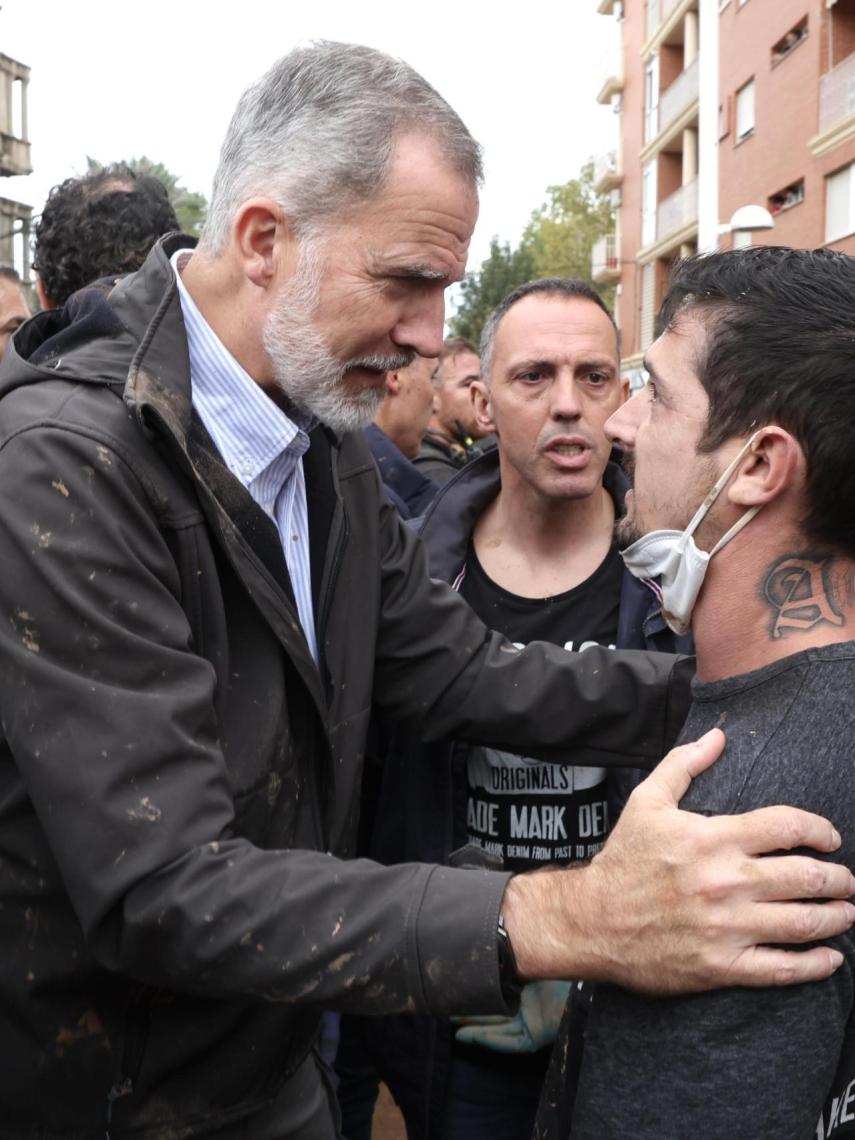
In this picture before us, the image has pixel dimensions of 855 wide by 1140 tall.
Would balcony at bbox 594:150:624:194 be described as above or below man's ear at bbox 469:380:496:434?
above

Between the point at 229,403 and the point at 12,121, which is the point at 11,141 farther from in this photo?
the point at 229,403

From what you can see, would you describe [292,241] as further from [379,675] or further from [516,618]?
Answer: [516,618]

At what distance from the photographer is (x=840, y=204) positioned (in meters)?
20.5

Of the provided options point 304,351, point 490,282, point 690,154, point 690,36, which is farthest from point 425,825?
point 490,282

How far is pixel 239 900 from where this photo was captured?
174cm

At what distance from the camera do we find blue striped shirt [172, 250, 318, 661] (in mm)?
2225

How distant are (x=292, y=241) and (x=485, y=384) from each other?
148 centimetres

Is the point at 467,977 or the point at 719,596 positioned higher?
the point at 719,596

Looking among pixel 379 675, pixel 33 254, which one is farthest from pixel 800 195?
pixel 379 675

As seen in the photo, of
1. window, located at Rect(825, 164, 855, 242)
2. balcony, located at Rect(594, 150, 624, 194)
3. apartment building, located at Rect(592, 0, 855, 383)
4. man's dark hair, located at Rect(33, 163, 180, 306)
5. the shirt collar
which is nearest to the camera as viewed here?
the shirt collar

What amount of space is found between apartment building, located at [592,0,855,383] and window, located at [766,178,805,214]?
0.12 ft

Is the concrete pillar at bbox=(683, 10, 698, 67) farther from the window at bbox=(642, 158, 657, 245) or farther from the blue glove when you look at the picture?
the blue glove

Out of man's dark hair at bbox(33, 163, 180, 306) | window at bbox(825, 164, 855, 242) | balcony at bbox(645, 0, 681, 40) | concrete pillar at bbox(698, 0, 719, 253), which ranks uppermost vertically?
balcony at bbox(645, 0, 681, 40)

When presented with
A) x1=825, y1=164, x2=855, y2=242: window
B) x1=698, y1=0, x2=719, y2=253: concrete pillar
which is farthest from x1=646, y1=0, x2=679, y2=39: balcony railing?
x1=698, y1=0, x2=719, y2=253: concrete pillar
